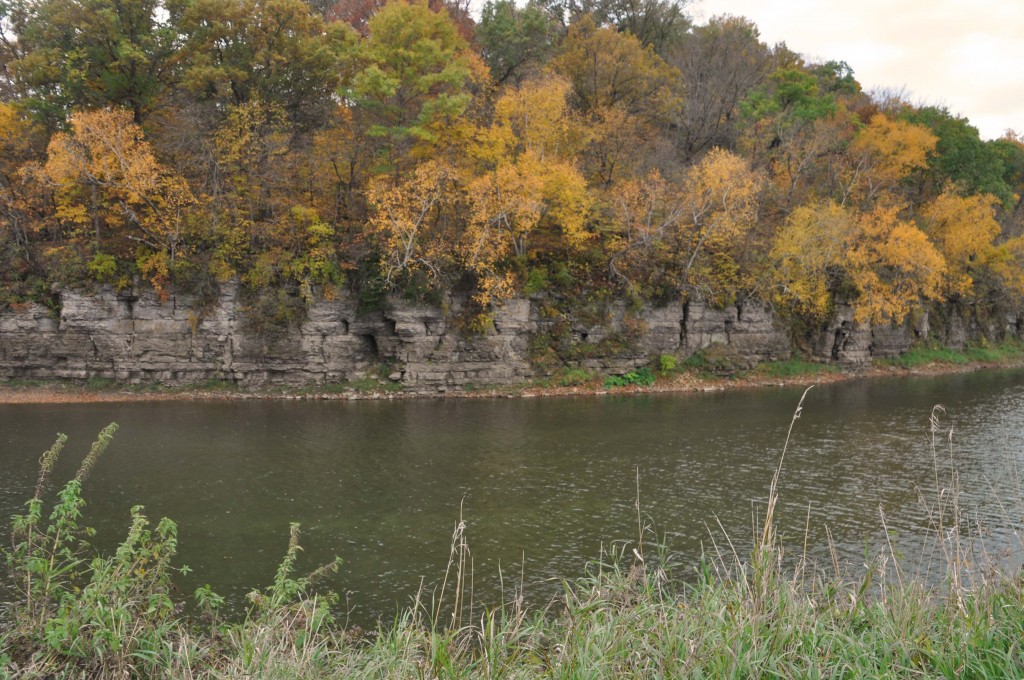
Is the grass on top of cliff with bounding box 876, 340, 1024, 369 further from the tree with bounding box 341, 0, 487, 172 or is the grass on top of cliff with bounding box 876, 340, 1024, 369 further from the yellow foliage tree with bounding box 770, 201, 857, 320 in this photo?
the tree with bounding box 341, 0, 487, 172

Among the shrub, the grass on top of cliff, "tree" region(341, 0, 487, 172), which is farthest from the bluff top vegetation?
the shrub

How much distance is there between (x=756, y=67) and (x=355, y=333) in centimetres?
3657

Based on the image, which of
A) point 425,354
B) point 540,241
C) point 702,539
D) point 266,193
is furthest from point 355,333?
point 702,539

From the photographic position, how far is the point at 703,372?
39.1 meters

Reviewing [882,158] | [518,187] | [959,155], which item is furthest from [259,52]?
[959,155]

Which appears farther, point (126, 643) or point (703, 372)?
point (703, 372)

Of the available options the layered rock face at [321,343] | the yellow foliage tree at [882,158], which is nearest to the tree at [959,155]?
the yellow foliage tree at [882,158]

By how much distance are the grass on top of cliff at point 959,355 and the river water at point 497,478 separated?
40.7 feet

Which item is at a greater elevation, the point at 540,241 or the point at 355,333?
the point at 540,241

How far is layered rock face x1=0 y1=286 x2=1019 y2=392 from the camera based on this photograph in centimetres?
3300

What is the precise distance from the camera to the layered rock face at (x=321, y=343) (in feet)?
108

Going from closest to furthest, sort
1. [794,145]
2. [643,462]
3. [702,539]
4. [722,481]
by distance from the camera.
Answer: [702,539] < [722,481] < [643,462] < [794,145]

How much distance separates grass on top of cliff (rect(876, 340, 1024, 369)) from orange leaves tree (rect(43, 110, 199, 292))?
131 ft

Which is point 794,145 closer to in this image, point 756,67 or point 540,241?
point 756,67
